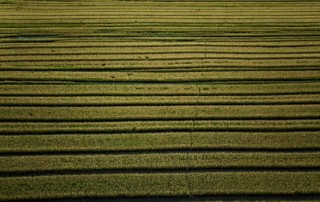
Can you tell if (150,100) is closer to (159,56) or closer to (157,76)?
(157,76)

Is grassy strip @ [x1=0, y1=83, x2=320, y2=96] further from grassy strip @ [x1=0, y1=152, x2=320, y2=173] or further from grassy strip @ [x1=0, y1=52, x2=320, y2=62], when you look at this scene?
grassy strip @ [x1=0, y1=152, x2=320, y2=173]

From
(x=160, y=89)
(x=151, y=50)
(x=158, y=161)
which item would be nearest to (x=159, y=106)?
(x=160, y=89)

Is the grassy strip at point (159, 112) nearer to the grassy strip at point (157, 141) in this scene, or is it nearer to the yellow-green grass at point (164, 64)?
the grassy strip at point (157, 141)

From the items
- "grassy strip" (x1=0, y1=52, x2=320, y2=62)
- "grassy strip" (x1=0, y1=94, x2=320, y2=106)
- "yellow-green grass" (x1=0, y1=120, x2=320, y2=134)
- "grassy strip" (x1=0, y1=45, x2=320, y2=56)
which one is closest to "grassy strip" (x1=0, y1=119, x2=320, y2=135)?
"yellow-green grass" (x1=0, y1=120, x2=320, y2=134)

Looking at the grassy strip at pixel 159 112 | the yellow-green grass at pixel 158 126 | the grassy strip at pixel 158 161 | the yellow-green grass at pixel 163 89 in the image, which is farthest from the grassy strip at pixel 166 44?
the grassy strip at pixel 158 161

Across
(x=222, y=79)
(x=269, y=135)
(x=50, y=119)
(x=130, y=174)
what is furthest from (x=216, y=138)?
(x=50, y=119)

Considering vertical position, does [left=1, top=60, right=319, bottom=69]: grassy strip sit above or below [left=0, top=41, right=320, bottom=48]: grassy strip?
below
